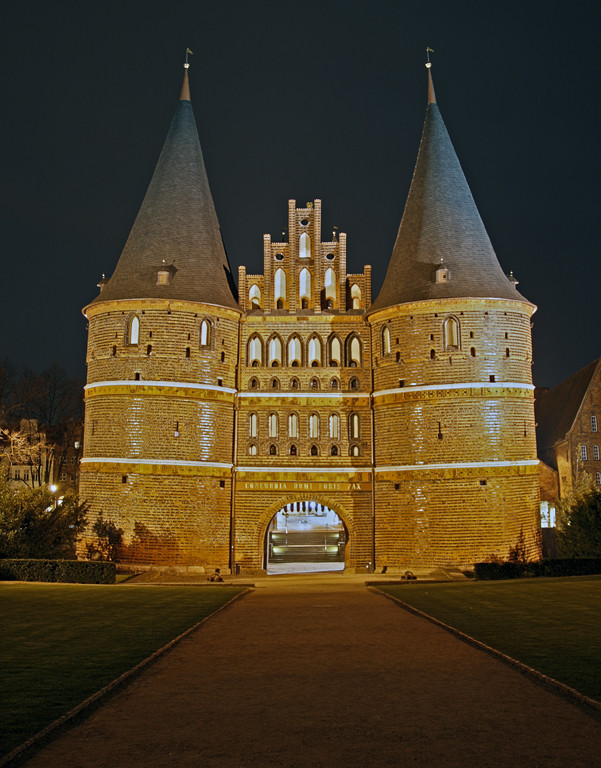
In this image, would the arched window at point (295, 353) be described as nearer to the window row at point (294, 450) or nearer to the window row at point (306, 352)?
the window row at point (306, 352)

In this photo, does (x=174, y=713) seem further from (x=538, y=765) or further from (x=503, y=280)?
(x=503, y=280)

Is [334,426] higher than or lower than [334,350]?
lower

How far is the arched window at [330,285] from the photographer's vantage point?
3547 cm

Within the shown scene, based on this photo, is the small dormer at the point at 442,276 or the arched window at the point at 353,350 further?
the arched window at the point at 353,350

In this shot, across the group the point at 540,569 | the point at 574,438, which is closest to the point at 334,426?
the point at 540,569

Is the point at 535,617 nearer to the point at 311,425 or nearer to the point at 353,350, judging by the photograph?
the point at 311,425

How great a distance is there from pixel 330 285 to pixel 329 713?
90.2 feet

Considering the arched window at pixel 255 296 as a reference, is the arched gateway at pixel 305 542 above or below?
below

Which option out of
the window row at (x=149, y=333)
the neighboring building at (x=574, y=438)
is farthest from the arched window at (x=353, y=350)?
the neighboring building at (x=574, y=438)

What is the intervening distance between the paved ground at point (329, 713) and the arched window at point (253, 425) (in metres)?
19.8

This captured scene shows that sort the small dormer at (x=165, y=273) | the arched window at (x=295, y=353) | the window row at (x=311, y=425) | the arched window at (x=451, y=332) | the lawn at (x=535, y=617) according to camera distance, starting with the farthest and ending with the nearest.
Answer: the arched window at (x=295, y=353)
the window row at (x=311, y=425)
the small dormer at (x=165, y=273)
the arched window at (x=451, y=332)
the lawn at (x=535, y=617)

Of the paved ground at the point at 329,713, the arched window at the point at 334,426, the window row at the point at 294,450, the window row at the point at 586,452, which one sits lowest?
the paved ground at the point at 329,713

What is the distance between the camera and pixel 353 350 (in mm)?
35094

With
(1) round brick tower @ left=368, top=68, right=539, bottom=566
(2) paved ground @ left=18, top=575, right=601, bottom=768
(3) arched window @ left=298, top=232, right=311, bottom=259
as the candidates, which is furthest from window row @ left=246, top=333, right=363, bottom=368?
(2) paved ground @ left=18, top=575, right=601, bottom=768
